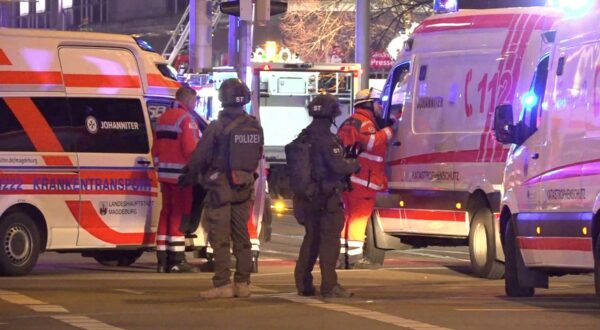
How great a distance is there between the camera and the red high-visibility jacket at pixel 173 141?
49.9 ft

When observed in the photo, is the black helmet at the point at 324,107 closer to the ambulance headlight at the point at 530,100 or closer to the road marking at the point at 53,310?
the ambulance headlight at the point at 530,100

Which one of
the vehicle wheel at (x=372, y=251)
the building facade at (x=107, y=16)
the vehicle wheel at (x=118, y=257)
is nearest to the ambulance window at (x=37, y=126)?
the vehicle wheel at (x=118, y=257)

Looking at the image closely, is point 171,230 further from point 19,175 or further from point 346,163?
point 346,163

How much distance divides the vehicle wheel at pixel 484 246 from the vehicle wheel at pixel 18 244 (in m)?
4.37

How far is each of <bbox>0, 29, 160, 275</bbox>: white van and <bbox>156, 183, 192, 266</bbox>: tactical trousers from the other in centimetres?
27

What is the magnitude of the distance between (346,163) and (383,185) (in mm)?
3962

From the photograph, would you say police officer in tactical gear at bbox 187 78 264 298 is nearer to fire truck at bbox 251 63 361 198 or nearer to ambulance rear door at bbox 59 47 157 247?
ambulance rear door at bbox 59 47 157 247

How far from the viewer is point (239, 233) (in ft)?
40.9

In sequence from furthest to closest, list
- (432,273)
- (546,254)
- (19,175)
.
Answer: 1. (432,273)
2. (19,175)
3. (546,254)

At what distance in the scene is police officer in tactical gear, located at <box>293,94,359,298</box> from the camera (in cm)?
1249

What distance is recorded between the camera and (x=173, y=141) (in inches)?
601

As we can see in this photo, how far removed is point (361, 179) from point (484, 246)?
1.61 meters

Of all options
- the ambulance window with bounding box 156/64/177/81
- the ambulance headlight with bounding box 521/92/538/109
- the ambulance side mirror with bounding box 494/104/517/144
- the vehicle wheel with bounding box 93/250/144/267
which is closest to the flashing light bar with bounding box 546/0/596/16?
the ambulance headlight with bounding box 521/92/538/109

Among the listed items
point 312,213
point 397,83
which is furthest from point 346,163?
point 397,83
